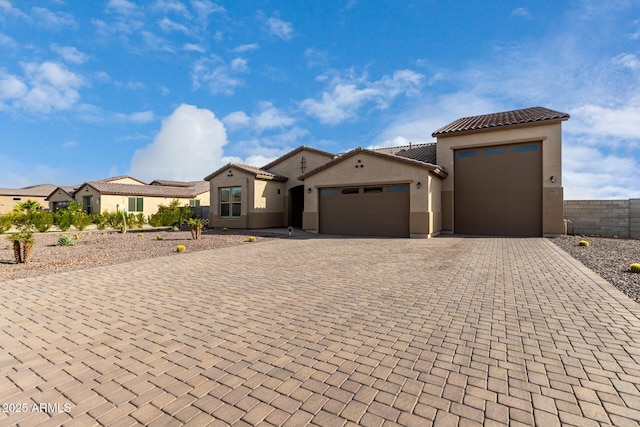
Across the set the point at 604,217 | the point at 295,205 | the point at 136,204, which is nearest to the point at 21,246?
the point at 295,205

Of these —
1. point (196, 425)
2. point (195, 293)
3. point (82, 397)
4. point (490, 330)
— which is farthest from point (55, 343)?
point (490, 330)

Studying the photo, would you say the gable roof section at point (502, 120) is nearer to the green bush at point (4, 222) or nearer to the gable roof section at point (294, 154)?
the gable roof section at point (294, 154)

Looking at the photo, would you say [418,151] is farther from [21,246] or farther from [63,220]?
[63,220]

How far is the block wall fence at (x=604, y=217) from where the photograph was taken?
16.1 m

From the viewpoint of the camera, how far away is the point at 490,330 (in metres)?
4.26

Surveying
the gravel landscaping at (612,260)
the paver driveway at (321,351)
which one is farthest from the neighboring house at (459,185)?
the paver driveway at (321,351)

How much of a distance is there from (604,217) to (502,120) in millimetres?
7281

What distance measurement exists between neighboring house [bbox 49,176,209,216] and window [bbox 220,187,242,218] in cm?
1263

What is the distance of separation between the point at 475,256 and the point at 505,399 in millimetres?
8215

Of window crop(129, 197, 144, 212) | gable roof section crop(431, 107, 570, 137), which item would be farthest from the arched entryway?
window crop(129, 197, 144, 212)

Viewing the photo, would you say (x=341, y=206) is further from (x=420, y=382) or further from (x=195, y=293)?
(x=420, y=382)

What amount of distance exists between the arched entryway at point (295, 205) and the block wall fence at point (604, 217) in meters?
17.1

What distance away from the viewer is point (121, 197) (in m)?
32.5

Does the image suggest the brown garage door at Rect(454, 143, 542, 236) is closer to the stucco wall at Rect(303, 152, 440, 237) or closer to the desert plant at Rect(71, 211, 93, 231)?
the stucco wall at Rect(303, 152, 440, 237)
